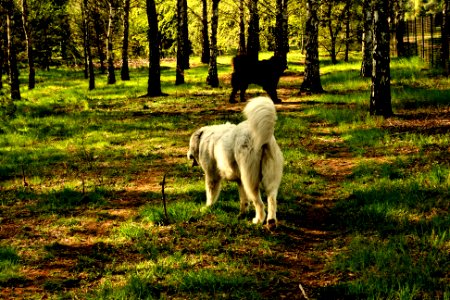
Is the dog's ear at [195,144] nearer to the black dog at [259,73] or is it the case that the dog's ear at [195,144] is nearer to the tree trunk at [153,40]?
the black dog at [259,73]

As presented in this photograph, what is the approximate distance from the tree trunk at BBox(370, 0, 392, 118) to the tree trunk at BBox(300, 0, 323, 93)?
5.80 metres

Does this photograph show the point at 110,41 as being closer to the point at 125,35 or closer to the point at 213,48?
the point at 125,35

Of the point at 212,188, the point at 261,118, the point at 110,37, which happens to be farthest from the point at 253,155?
the point at 110,37

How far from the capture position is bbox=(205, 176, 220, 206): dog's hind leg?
714 centimetres

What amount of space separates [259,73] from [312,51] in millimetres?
2564

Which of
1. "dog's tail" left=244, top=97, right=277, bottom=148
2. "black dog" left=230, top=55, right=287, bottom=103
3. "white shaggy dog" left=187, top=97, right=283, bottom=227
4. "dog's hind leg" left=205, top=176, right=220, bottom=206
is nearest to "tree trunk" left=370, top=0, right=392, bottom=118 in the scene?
"black dog" left=230, top=55, right=287, bottom=103

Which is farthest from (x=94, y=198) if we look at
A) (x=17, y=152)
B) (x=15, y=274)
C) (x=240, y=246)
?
(x=17, y=152)

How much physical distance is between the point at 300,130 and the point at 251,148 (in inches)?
271

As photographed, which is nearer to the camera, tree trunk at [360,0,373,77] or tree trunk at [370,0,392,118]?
tree trunk at [370,0,392,118]

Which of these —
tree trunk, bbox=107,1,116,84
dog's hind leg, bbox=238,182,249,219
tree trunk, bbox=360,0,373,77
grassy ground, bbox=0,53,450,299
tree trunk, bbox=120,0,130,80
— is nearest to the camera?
grassy ground, bbox=0,53,450,299

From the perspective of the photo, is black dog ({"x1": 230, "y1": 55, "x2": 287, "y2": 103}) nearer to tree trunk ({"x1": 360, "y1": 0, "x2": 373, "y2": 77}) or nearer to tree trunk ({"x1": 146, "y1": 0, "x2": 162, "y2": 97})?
tree trunk ({"x1": 146, "y1": 0, "x2": 162, "y2": 97})

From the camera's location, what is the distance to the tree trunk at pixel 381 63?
1195 centimetres

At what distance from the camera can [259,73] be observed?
58.0 ft

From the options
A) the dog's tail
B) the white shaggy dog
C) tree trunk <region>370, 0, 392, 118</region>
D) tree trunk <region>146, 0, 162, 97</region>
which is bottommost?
the white shaggy dog
